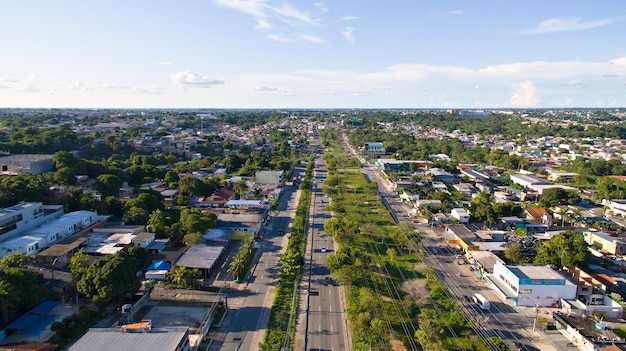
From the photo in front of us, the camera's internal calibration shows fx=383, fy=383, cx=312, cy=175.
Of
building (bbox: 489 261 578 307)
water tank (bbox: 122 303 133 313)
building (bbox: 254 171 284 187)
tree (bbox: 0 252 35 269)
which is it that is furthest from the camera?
building (bbox: 254 171 284 187)

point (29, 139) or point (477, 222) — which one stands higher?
point (29, 139)

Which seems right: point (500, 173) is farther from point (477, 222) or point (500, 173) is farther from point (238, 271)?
point (238, 271)

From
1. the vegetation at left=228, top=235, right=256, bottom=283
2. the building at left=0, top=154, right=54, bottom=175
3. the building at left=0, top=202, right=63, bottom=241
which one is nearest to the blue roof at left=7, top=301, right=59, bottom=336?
the vegetation at left=228, top=235, right=256, bottom=283

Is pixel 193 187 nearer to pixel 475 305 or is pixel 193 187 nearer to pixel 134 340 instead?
pixel 134 340

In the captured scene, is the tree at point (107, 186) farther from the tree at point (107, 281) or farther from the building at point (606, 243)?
the building at point (606, 243)

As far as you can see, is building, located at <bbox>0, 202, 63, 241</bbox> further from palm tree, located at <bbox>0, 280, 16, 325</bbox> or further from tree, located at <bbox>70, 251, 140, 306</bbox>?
tree, located at <bbox>70, 251, 140, 306</bbox>

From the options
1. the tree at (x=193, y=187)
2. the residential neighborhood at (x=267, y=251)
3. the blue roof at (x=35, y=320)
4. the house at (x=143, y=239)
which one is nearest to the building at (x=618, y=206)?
the residential neighborhood at (x=267, y=251)

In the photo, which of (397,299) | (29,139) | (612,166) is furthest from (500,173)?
(29,139)
